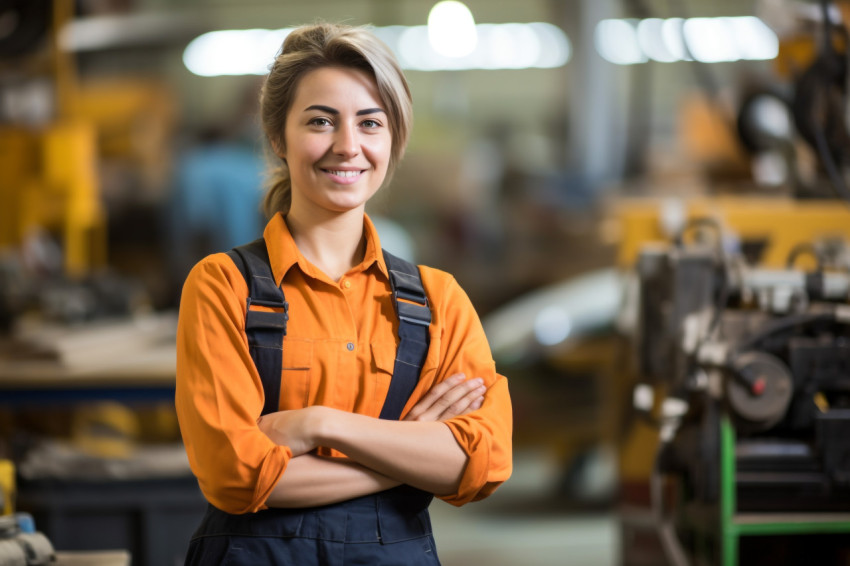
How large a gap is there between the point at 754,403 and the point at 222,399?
4.46 ft

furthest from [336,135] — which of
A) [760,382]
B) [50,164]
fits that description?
[50,164]

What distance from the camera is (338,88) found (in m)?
1.51

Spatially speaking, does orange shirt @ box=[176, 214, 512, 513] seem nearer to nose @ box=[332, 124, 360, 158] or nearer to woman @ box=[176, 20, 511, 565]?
woman @ box=[176, 20, 511, 565]

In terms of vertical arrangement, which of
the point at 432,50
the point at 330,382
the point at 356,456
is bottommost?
the point at 356,456

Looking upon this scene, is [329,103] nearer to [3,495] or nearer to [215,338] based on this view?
[215,338]

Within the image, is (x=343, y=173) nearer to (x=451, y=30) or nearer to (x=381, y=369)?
(x=381, y=369)

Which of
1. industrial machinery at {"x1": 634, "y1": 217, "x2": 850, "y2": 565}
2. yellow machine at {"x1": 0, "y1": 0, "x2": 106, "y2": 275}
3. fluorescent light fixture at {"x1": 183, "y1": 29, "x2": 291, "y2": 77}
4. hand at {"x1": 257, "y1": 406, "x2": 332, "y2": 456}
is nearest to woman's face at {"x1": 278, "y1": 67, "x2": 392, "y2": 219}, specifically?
hand at {"x1": 257, "y1": 406, "x2": 332, "y2": 456}

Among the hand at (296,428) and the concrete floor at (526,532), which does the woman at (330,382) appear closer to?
the hand at (296,428)

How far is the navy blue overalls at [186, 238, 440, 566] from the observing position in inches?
58.5

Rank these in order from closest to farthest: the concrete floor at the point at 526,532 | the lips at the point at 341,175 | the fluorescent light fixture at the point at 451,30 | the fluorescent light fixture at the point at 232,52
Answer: the lips at the point at 341,175, the concrete floor at the point at 526,532, the fluorescent light fixture at the point at 451,30, the fluorescent light fixture at the point at 232,52

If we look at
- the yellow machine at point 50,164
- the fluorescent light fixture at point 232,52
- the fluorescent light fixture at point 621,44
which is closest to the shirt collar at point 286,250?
the yellow machine at point 50,164

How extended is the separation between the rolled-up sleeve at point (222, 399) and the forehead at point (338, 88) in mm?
308

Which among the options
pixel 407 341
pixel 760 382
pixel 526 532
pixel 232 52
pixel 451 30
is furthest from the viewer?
pixel 232 52

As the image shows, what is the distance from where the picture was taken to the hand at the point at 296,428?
146 centimetres
